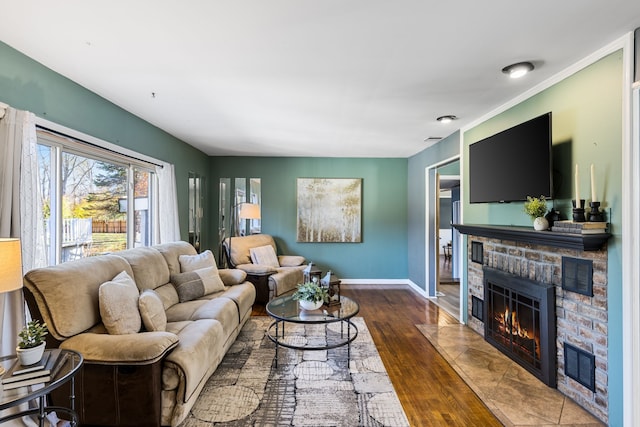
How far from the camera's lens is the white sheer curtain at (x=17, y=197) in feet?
6.60

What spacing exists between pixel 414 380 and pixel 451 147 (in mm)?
3036

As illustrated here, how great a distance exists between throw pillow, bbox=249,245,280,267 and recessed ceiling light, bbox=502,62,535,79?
417 cm

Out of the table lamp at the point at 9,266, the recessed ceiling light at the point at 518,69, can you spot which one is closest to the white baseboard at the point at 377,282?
the recessed ceiling light at the point at 518,69

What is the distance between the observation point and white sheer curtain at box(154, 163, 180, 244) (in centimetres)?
417

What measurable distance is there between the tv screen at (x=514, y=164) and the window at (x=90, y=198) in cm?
377

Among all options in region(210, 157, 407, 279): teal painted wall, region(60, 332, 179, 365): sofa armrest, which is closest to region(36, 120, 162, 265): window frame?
region(60, 332, 179, 365): sofa armrest

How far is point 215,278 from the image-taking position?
363 centimetres

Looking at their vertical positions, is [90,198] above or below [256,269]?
above

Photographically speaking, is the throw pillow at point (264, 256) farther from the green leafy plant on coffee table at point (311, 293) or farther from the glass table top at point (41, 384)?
the glass table top at point (41, 384)

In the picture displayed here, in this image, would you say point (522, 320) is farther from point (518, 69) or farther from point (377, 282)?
point (377, 282)

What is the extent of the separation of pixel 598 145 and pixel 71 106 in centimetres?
395

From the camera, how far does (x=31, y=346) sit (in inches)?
65.1

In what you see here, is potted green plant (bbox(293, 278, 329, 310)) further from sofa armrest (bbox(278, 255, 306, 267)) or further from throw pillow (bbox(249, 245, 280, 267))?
sofa armrest (bbox(278, 255, 306, 267))

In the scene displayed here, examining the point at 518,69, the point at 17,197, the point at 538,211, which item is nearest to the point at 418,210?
the point at 538,211
